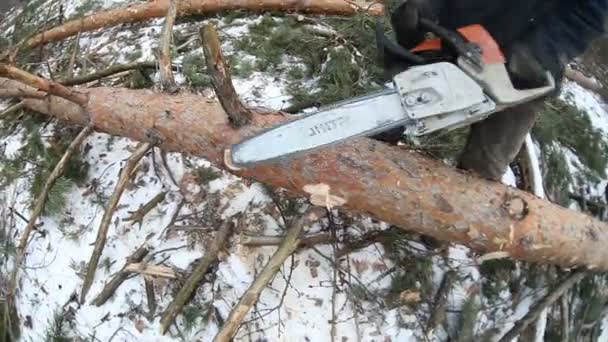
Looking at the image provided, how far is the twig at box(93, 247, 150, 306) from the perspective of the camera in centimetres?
204

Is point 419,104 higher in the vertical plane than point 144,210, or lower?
higher

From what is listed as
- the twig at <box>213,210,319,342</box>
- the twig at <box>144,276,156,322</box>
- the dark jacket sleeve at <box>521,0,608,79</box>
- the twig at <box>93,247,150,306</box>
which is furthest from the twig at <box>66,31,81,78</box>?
the dark jacket sleeve at <box>521,0,608,79</box>

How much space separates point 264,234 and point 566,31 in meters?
1.06

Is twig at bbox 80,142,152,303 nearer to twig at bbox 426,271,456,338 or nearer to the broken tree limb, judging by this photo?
twig at bbox 426,271,456,338

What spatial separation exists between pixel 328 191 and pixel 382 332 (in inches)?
20.9

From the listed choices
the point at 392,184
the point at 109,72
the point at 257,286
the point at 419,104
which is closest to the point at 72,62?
the point at 109,72

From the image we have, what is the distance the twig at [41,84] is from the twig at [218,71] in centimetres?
65

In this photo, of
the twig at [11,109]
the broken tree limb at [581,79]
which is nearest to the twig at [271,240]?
the twig at [11,109]

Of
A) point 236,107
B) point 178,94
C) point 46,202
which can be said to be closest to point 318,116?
point 236,107

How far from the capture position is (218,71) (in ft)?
5.28

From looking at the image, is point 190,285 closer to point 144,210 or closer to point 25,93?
point 144,210

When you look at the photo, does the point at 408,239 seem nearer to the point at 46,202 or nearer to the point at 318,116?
the point at 318,116

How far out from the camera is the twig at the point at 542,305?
2.04 m

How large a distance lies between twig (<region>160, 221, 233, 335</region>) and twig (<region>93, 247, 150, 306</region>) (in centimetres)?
20
